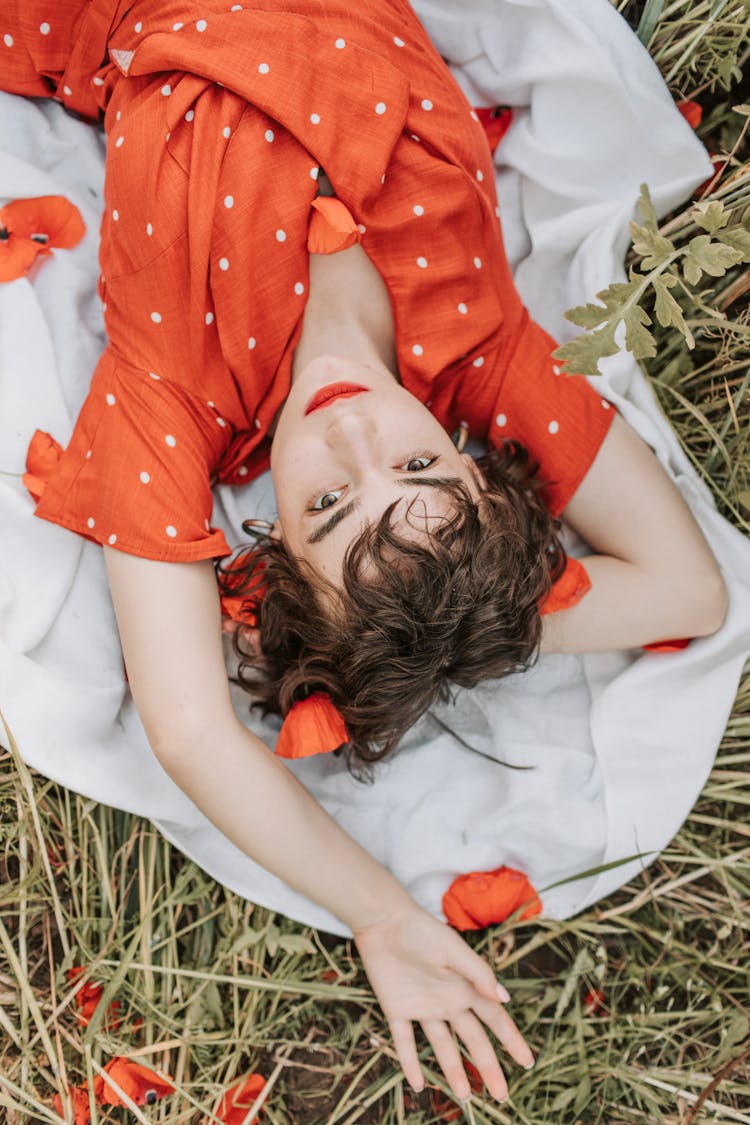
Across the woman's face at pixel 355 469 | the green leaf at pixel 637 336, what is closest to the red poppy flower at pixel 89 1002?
the woman's face at pixel 355 469

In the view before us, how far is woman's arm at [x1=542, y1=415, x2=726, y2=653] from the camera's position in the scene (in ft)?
6.04

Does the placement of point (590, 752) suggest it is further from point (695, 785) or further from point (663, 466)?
point (663, 466)

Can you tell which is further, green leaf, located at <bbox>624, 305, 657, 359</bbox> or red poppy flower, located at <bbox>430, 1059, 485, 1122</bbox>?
red poppy flower, located at <bbox>430, 1059, 485, 1122</bbox>

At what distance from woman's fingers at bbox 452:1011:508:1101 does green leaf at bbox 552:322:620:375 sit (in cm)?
125

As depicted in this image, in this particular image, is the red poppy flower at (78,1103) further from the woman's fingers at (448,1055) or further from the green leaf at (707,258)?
the green leaf at (707,258)

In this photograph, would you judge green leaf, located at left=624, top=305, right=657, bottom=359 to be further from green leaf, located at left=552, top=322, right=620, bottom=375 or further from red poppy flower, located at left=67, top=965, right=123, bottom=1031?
red poppy flower, located at left=67, top=965, right=123, bottom=1031

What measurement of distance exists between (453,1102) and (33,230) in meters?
1.99

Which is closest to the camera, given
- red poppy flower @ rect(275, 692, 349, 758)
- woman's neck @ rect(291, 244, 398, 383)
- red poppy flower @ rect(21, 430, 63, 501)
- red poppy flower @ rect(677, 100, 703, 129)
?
red poppy flower @ rect(275, 692, 349, 758)

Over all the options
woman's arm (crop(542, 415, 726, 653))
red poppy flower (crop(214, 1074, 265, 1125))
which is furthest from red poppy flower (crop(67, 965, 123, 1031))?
woman's arm (crop(542, 415, 726, 653))

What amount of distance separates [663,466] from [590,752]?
2.07 feet

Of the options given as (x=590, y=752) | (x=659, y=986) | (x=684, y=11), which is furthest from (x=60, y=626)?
(x=684, y=11)

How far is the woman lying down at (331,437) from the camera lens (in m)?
1.53

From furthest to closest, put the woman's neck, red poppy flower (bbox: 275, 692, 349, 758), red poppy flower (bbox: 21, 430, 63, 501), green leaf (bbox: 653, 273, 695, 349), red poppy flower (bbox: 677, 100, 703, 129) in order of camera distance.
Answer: red poppy flower (bbox: 677, 100, 703, 129), red poppy flower (bbox: 21, 430, 63, 501), the woman's neck, red poppy flower (bbox: 275, 692, 349, 758), green leaf (bbox: 653, 273, 695, 349)

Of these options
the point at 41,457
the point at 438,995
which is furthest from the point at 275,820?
the point at 41,457
